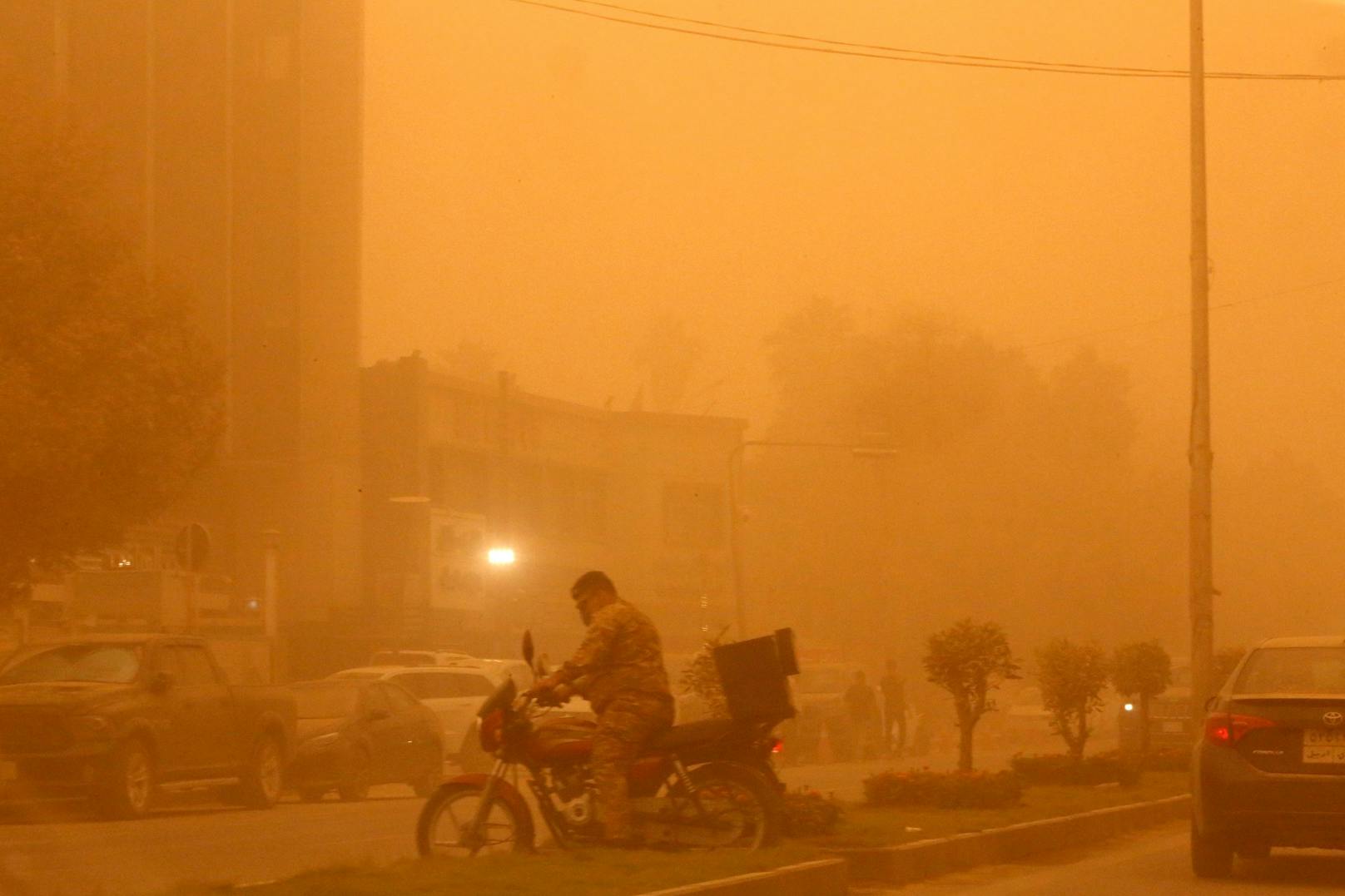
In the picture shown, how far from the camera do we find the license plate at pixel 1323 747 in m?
10.8

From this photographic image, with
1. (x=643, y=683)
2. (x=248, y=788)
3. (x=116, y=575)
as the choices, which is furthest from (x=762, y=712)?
(x=116, y=575)

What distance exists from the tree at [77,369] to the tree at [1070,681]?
1210 cm

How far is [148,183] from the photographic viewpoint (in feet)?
182

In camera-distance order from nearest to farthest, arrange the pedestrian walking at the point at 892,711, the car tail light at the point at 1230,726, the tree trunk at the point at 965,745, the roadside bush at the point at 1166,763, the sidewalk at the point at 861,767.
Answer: the car tail light at the point at 1230,726 < the tree trunk at the point at 965,745 < the sidewalk at the point at 861,767 < the roadside bush at the point at 1166,763 < the pedestrian walking at the point at 892,711

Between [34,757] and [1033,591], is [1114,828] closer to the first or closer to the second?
[34,757]

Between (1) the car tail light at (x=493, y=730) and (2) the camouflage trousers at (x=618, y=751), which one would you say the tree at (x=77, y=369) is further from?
(2) the camouflage trousers at (x=618, y=751)

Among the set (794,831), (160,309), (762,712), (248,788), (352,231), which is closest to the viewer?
(762,712)

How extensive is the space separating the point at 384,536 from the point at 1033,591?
20048 millimetres

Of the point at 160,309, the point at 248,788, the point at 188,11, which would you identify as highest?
the point at 188,11

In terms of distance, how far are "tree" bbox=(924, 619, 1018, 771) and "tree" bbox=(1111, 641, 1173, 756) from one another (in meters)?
6.64

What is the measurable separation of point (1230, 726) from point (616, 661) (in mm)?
3619

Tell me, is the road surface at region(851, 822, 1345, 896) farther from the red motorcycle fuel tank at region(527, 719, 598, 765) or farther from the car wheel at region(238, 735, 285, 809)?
the car wheel at region(238, 735, 285, 809)

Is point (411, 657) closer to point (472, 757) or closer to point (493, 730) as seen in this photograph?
point (472, 757)

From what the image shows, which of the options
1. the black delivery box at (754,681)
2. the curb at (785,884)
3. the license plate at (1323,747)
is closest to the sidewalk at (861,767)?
the license plate at (1323,747)
